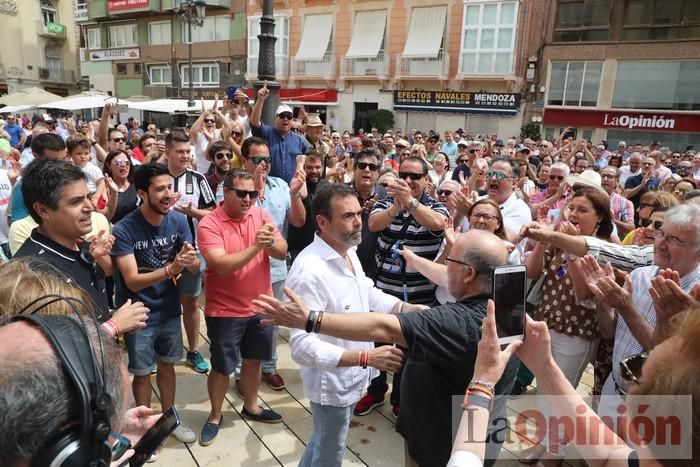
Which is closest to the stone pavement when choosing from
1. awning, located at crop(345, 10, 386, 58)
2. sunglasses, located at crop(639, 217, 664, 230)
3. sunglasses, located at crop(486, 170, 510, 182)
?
sunglasses, located at crop(639, 217, 664, 230)

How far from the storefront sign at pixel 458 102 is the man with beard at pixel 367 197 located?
19950 millimetres

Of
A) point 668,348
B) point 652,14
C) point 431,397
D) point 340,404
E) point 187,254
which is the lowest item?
point 340,404

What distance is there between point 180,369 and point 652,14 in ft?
76.9

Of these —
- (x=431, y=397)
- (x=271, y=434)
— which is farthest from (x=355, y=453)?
(x=431, y=397)

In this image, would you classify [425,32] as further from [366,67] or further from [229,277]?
[229,277]

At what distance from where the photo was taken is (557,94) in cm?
2147

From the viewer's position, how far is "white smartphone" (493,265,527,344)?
1.57 metres

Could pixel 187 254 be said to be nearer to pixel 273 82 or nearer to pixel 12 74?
pixel 273 82

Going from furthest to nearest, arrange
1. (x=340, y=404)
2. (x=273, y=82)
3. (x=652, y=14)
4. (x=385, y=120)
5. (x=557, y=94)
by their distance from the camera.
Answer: (x=385, y=120) < (x=557, y=94) < (x=652, y=14) < (x=273, y=82) < (x=340, y=404)

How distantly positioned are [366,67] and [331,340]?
82.5ft

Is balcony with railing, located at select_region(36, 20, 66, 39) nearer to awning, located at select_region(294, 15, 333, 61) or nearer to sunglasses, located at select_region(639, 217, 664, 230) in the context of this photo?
awning, located at select_region(294, 15, 333, 61)

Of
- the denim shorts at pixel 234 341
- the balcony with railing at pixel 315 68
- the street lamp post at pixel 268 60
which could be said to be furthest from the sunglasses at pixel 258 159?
the balcony with railing at pixel 315 68

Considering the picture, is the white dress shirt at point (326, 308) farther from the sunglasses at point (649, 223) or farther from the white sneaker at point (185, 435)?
the sunglasses at point (649, 223)

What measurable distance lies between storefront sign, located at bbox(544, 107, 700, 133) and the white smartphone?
73.4ft
